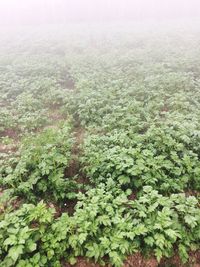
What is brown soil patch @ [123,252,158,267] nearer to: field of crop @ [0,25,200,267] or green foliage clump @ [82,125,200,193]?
field of crop @ [0,25,200,267]

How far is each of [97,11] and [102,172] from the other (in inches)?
1746

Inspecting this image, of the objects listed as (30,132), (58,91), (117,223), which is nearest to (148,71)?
(58,91)

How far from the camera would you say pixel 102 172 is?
662 centimetres

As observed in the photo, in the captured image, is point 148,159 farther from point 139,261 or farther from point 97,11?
point 97,11

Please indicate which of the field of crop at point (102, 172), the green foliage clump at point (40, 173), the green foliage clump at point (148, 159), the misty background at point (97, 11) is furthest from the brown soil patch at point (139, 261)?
the misty background at point (97, 11)

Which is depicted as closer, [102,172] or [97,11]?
[102,172]

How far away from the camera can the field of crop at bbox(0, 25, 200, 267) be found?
5008 mm

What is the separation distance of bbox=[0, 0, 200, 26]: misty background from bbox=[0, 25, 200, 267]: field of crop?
106 ft

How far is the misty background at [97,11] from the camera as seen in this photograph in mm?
42188

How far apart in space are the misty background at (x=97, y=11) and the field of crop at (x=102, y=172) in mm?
32390

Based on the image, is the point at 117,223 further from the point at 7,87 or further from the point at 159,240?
the point at 7,87

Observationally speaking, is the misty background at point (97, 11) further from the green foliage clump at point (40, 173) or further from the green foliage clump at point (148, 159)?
the green foliage clump at point (40, 173)

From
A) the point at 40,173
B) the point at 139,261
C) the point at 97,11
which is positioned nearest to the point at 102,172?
the point at 40,173

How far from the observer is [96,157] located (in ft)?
23.1
